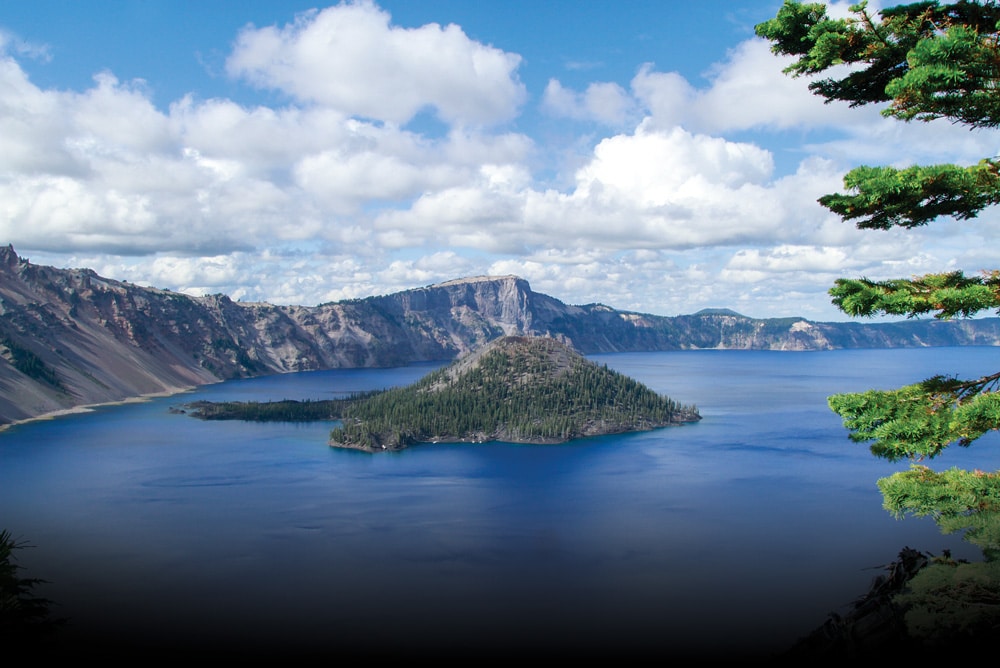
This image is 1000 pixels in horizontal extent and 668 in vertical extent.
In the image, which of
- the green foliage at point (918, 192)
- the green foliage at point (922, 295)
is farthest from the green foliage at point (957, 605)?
the green foliage at point (918, 192)

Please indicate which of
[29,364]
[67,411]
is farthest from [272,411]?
[29,364]

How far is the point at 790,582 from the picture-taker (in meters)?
54.2

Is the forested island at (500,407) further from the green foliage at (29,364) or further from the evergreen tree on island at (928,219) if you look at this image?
the evergreen tree on island at (928,219)

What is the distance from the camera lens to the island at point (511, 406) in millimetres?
134000

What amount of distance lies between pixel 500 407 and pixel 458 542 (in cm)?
7721

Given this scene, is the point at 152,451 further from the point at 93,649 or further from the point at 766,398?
the point at 766,398

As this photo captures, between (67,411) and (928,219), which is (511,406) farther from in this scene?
(928,219)

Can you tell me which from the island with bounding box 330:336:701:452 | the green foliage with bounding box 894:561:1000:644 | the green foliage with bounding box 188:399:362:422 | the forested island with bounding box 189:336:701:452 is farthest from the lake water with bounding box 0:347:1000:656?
the green foliage with bounding box 188:399:362:422

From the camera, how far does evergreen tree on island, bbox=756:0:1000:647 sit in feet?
37.5

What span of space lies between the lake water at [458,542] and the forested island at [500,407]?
10587 millimetres

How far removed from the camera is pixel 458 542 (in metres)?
67.8

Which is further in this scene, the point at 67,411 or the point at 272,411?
the point at 67,411

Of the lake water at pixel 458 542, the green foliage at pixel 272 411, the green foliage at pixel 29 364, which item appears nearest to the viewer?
the lake water at pixel 458 542

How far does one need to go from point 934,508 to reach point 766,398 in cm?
19265
